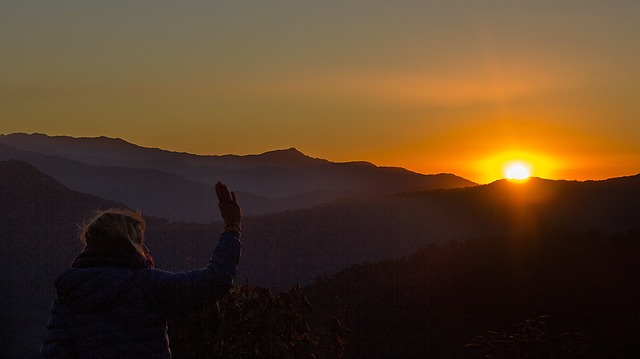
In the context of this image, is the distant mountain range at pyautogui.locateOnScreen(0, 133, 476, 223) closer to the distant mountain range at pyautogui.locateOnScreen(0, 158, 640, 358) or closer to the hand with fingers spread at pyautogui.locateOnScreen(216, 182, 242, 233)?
the distant mountain range at pyautogui.locateOnScreen(0, 158, 640, 358)

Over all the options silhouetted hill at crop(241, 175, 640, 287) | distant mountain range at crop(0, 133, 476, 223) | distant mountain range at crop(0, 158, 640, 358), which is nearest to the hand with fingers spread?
distant mountain range at crop(0, 158, 640, 358)

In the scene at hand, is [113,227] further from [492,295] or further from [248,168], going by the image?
[248,168]

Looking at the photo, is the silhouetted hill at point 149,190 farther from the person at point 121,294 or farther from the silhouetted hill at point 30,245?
the person at point 121,294

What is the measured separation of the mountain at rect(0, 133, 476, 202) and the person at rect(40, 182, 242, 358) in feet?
368

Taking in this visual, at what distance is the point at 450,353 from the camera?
22.4 m

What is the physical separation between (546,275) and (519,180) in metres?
27.9

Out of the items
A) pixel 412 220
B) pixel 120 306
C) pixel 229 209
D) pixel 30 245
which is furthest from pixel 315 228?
pixel 120 306

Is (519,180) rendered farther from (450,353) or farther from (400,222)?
(450,353)

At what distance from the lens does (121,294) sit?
360 centimetres

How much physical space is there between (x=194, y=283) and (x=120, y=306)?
1.16ft

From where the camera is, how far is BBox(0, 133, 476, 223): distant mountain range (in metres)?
116

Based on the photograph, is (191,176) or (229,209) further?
(191,176)

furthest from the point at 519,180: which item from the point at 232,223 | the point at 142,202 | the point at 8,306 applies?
the point at 142,202

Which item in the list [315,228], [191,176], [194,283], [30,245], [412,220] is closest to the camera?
[194,283]
